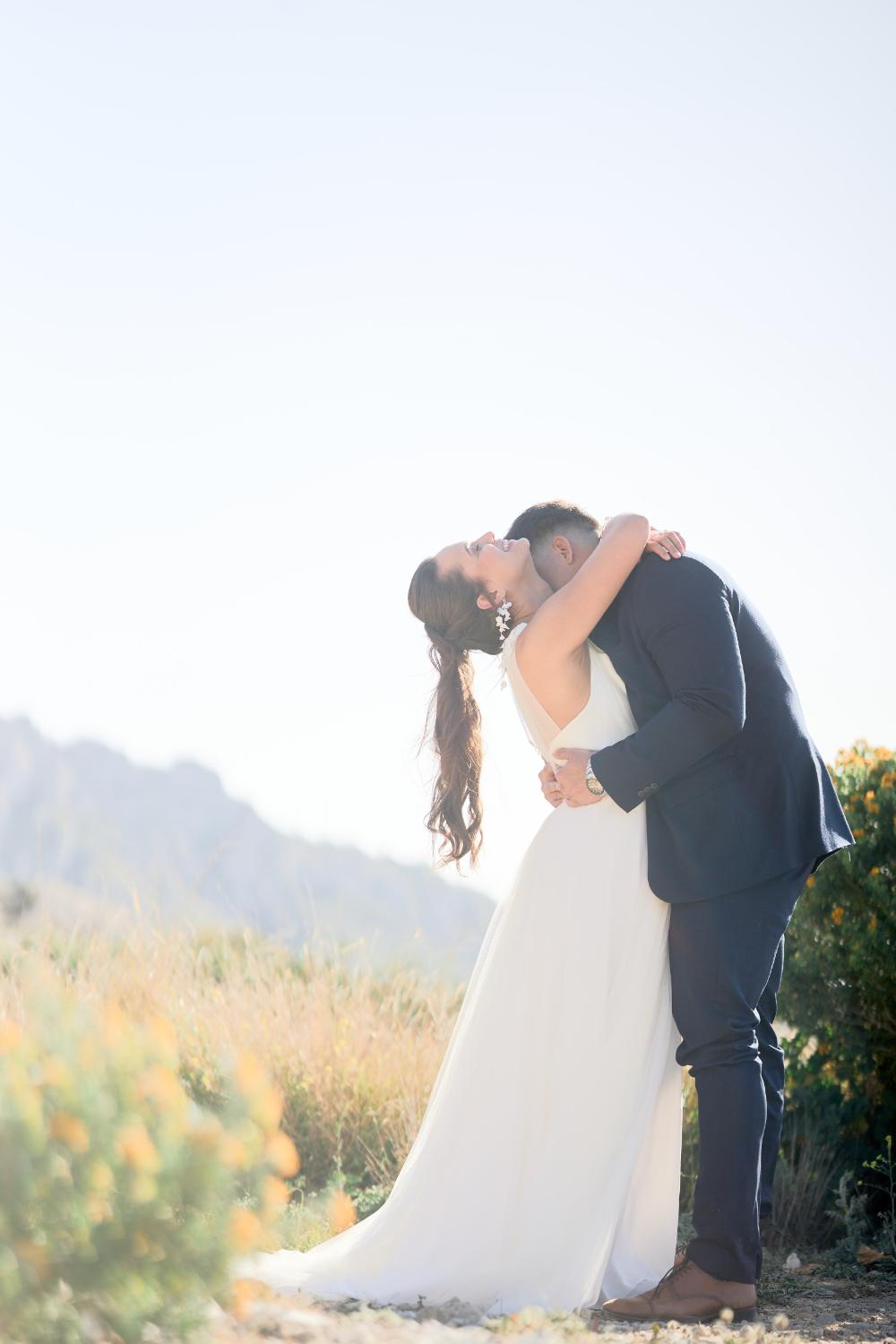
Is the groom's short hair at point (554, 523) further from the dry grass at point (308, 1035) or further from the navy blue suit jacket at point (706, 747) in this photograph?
the dry grass at point (308, 1035)

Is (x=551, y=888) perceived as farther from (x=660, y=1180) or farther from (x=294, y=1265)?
(x=294, y=1265)

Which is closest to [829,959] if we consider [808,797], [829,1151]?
[829,1151]

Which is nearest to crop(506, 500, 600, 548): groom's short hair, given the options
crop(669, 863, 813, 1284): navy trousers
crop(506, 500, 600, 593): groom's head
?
crop(506, 500, 600, 593): groom's head

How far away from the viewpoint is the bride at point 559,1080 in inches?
139

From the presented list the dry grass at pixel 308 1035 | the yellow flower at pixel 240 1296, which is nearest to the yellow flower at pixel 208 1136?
the yellow flower at pixel 240 1296

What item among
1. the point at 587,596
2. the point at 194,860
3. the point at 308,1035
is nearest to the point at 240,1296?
the point at 587,596

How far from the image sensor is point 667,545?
372 centimetres

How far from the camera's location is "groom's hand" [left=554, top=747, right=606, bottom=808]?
12.0ft

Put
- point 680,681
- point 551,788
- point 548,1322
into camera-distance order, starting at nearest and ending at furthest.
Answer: point 548,1322 < point 680,681 < point 551,788

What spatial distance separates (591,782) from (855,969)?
6.74 feet

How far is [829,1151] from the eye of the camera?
A: 5145 mm

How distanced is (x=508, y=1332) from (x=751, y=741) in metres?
1.66

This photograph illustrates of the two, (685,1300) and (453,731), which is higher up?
(453,731)

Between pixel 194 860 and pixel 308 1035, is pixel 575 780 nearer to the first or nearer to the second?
pixel 308 1035
